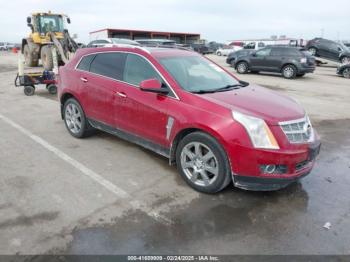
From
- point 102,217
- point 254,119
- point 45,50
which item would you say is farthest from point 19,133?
point 45,50

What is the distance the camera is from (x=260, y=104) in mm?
4129

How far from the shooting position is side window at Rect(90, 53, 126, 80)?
5.16 meters

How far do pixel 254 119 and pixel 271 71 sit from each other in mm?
15459

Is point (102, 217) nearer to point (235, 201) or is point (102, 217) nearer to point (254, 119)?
point (235, 201)

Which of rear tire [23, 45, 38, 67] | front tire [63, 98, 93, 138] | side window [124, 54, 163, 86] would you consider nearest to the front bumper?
side window [124, 54, 163, 86]

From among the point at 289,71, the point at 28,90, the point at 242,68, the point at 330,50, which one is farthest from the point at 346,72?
the point at 28,90

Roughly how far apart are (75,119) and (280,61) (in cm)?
1421

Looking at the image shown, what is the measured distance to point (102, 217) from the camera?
3.56 metres

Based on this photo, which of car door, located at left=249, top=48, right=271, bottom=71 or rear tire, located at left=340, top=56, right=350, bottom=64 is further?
rear tire, located at left=340, top=56, right=350, bottom=64

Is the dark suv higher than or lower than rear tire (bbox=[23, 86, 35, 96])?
higher

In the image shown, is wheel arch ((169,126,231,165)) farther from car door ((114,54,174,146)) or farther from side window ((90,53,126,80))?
side window ((90,53,126,80))

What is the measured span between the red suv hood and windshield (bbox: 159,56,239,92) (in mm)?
308

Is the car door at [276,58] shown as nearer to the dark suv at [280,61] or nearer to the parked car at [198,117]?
the dark suv at [280,61]

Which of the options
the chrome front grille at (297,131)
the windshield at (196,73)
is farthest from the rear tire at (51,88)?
the chrome front grille at (297,131)
